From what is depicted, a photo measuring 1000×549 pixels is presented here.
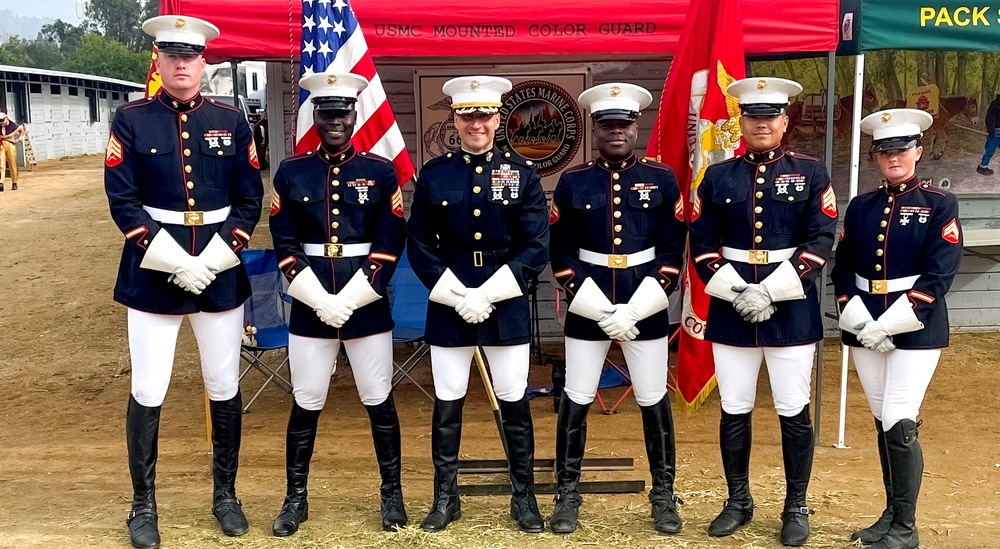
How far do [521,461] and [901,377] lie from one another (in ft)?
5.78

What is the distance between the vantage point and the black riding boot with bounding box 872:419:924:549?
432 cm

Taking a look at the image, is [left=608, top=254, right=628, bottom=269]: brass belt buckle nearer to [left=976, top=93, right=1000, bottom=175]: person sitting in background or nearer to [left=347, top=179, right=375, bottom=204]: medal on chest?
[left=347, top=179, right=375, bottom=204]: medal on chest

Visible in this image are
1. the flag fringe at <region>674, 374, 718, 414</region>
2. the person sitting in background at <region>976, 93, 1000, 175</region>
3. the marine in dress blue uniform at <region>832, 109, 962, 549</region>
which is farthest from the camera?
the person sitting in background at <region>976, 93, 1000, 175</region>

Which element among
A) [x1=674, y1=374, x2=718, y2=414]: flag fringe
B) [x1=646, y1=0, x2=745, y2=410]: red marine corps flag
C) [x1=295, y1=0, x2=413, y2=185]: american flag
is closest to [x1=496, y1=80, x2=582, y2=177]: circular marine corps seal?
[x1=646, y1=0, x2=745, y2=410]: red marine corps flag

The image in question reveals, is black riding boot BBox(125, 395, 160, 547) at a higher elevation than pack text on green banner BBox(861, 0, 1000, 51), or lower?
lower

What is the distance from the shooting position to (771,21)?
5.89 metres

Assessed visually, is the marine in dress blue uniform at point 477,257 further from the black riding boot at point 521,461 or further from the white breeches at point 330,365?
the white breeches at point 330,365

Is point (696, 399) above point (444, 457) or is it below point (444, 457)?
below

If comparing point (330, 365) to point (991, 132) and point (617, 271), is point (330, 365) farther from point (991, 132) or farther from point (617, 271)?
point (991, 132)

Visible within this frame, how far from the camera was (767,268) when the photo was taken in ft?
14.5

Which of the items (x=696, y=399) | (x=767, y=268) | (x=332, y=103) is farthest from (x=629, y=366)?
(x=332, y=103)

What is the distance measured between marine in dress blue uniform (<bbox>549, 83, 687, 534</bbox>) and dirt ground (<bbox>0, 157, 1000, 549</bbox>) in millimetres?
424

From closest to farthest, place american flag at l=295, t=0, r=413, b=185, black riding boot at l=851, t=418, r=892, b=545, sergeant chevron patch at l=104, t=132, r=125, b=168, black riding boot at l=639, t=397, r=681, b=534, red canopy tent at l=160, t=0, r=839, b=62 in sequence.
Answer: sergeant chevron patch at l=104, t=132, r=125, b=168, black riding boot at l=851, t=418, r=892, b=545, black riding boot at l=639, t=397, r=681, b=534, american flag at l=295, t=0, r=413, b=185, red canopy tent at l=160, t=0, r=839, b=62

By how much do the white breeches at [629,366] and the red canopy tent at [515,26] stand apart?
2.13 metres
